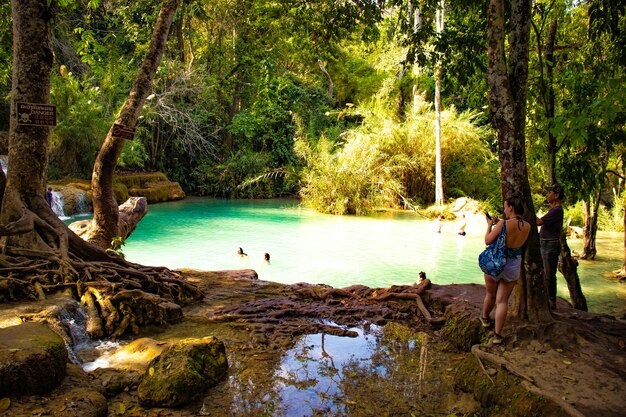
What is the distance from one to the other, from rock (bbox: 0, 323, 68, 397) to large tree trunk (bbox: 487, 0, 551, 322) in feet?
12.9

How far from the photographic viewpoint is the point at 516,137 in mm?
4480

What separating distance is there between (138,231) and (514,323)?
12511 millimetres

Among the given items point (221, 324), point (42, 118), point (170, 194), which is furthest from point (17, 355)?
point (170, 194)

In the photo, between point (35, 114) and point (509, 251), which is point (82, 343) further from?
point (509, 251)

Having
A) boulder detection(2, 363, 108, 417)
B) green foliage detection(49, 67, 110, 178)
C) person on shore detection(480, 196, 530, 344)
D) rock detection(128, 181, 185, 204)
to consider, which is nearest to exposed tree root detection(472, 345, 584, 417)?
person on shore detection(480, 196, 530, 344)

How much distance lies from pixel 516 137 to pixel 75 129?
57.8 feet

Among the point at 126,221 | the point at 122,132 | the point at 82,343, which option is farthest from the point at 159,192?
the point at 82,343

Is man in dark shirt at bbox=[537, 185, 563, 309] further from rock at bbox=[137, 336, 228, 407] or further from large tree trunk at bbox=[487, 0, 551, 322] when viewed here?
rock at bbox=[137, 336, 228, 407]

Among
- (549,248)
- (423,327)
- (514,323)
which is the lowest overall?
(423,327)

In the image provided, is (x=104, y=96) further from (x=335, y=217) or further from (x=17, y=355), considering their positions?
(x=17, y=355)

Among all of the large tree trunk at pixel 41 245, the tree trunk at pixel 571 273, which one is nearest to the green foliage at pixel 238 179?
the large tree trunk at pixel 41 245

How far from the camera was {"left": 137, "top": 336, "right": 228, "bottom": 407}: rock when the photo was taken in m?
3.69

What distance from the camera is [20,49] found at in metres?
5.61

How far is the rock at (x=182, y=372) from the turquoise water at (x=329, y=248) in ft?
18.3
